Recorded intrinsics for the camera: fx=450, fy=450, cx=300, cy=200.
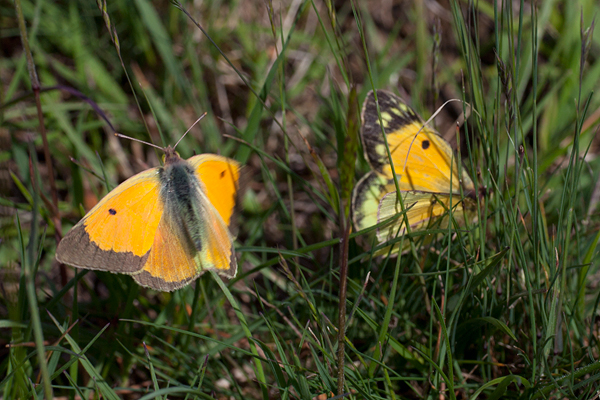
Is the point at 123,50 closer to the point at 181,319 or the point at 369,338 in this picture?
the point at 181,319

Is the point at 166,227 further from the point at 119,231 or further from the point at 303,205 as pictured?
the point at 303,205

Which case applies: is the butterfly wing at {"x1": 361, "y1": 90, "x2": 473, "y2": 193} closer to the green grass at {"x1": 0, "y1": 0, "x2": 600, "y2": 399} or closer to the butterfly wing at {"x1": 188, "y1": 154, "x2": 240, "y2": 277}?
the green grass at {"x1": 0, "y1": 0, "x2": 600, "y2": 399}

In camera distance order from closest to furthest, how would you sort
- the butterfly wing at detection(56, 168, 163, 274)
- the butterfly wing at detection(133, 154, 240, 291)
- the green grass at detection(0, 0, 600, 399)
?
1. the green grass at detection(0, 0, 600, 399)
2. the butterfly wing at detection(56, 168, 163, 274)
3. the butterfly wing at detection(133, 154, 240, 291)

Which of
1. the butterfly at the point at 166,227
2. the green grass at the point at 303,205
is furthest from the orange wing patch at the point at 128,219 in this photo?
the green grass at the point at 303,205

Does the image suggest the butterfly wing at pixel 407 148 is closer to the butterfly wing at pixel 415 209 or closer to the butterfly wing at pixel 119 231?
the butterfly wing at pixel 415 209

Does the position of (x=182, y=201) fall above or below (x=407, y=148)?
below

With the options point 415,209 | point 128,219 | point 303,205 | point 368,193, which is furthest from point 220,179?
point 303,205

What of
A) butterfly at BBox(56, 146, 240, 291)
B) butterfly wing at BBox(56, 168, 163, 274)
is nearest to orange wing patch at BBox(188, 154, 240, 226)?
butterfly at BBox(56, 146, 240, 291)
